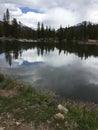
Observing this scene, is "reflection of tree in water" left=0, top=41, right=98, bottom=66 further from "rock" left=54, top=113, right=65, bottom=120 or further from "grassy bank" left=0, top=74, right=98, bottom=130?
"rock" left=54, top=113, right=65, bottom=120

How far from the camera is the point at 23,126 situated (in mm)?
6191

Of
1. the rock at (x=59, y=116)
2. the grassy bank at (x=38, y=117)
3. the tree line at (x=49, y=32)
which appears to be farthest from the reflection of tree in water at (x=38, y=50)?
the tree line at (x=49, y=32)

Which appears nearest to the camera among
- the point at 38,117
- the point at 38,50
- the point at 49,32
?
the point at 38,117

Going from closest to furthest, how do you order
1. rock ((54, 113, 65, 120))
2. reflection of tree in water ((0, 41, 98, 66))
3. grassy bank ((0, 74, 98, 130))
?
grassy bank ((0, 74, 98, 130)), rock ((54, 113, 65, 120)), reflection of tree in water ((0, 41, 98, 66))

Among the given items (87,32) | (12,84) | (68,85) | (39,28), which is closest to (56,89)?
(68,85)

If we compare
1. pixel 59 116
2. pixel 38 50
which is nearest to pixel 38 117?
pixel 59 116

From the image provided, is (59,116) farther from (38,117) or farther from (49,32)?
(49,32)

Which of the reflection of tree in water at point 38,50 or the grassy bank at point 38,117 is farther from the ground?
the grassy bank at point 38,117

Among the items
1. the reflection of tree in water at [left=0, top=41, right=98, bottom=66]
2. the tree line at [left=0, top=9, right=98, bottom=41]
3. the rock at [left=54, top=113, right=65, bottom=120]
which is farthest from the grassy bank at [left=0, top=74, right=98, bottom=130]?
the tree line at [left=0, top=9, right=98, bottom=41]

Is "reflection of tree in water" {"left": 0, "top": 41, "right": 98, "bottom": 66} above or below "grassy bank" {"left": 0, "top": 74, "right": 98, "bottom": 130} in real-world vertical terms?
below

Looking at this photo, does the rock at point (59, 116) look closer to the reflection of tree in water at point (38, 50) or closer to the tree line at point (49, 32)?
the reflection of tree in water at point (38, 50)

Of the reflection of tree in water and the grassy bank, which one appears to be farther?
the reflection of tree in water

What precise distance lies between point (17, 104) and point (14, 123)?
58.8 inches

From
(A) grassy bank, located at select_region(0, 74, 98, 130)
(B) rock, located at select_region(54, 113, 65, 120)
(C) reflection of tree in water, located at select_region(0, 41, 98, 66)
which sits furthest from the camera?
(C) reflection of tree in water, located at select_region(0, 41, 98, 66)
